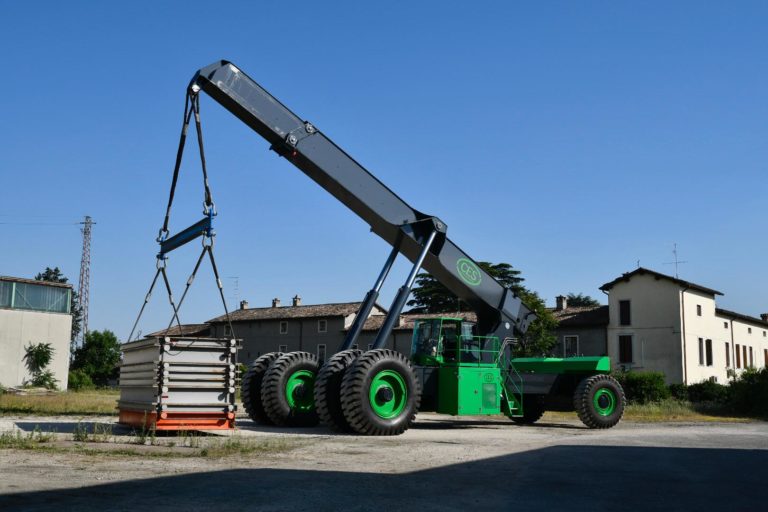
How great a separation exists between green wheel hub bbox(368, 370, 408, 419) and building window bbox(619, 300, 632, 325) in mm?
32671

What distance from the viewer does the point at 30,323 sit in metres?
48.5

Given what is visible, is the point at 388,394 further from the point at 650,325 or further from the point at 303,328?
the point at 303,328

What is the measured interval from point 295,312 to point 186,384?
4821 centimetres

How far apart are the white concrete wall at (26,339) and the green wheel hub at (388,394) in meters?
39.2

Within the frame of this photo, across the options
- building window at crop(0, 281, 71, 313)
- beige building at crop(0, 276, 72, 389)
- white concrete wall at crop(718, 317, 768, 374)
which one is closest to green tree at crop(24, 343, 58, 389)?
beige building at crop(0, 276, 72, 389)

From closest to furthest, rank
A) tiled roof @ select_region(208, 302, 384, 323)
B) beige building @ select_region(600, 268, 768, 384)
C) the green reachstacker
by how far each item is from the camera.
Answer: the green reachstacker → beige building @ select_region(600, 268, 768, 384) → tiled roof @ select_region(208, 302, 384, 323)

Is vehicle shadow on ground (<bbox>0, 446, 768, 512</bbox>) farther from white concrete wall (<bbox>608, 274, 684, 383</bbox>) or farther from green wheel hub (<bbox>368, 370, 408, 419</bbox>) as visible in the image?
white concrete wall (<bbox>608, 274, 684, 383</bbox>)

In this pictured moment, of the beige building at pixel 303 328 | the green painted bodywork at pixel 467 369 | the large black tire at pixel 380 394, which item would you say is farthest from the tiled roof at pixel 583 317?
the large black tire at pixel 380 394

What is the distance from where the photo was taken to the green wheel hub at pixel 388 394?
49.4 feet

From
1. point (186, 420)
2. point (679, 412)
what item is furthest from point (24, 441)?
point (679, 412)

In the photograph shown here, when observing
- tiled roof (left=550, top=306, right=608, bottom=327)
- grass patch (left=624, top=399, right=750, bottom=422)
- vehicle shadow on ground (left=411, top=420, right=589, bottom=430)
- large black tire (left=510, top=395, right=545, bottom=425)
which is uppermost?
tiled roof (left=550, top=306, right=608, bottom=327)

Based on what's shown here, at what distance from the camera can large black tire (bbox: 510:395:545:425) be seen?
67.7 feet

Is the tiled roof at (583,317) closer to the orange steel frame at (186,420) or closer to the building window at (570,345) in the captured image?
the building window at (570,345)

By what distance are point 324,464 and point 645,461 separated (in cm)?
499
